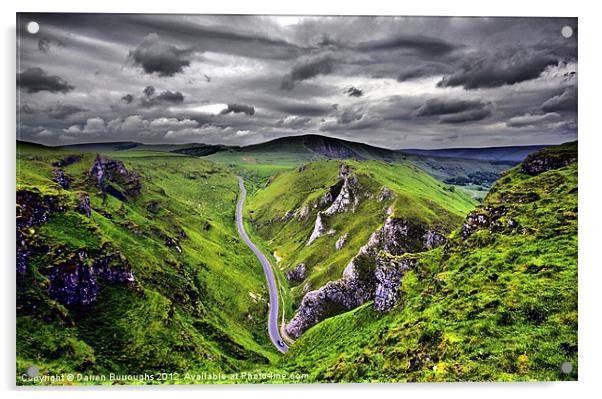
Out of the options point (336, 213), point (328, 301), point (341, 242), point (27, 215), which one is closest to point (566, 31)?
point (328, 301)

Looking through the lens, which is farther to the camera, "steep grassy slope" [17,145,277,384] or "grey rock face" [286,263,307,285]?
"grey rock face" [286,263,307,285]

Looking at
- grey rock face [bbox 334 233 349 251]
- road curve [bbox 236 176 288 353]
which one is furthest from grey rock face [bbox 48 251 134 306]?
grey rock face [bbox 334 233 349 251]

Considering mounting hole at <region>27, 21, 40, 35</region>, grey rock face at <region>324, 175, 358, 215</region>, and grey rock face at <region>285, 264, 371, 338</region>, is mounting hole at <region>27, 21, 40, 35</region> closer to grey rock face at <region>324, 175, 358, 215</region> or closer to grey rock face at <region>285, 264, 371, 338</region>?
grey rock face at <region>285, 264, 371, 338</region>

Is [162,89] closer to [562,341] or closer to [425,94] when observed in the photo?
[425,94]

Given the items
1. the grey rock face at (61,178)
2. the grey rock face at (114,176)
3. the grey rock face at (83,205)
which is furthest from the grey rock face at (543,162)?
the grey rock face at (83,205)

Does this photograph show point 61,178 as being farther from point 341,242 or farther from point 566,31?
point 566,31

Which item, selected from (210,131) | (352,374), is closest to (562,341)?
(352,374)
